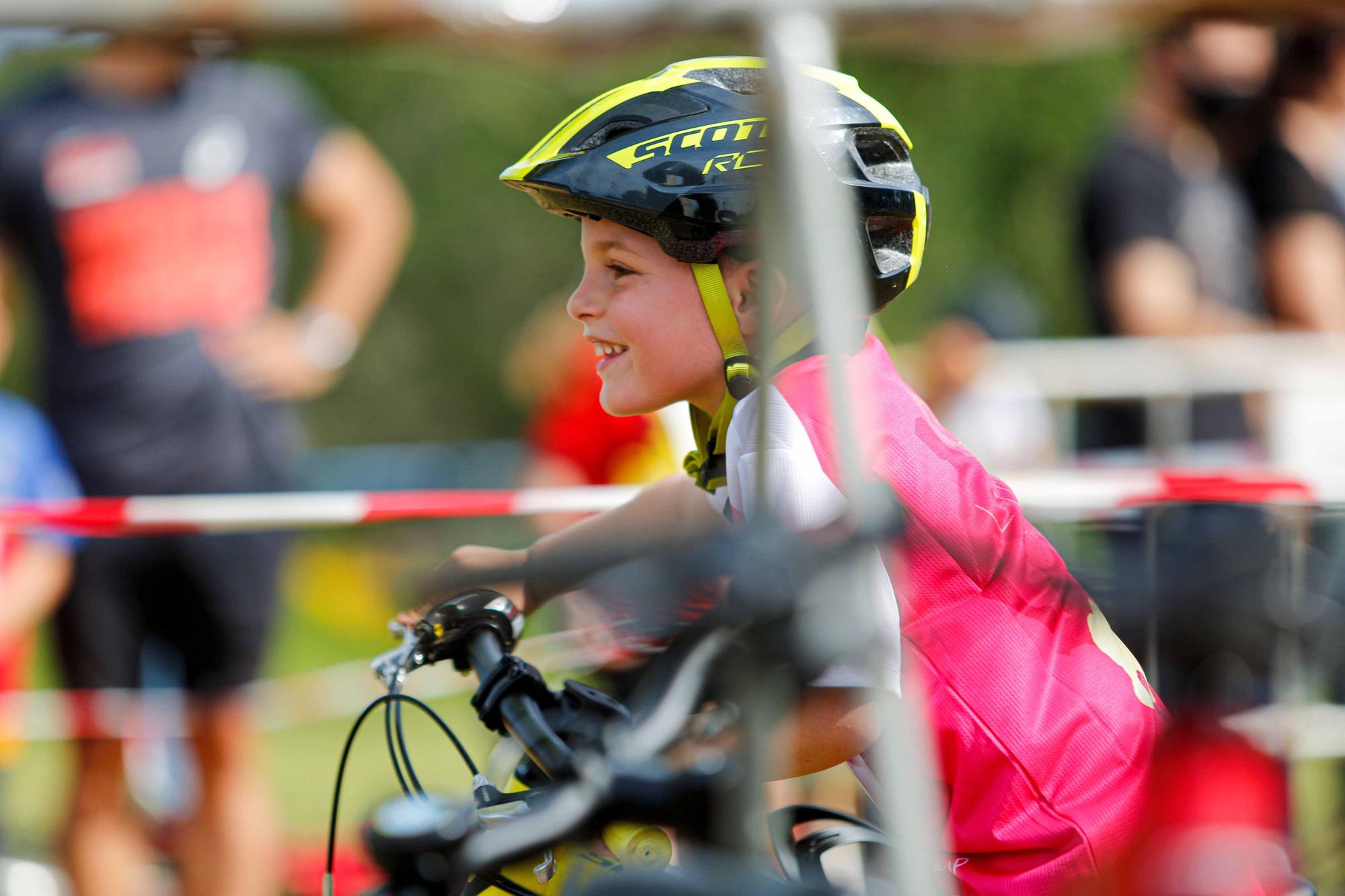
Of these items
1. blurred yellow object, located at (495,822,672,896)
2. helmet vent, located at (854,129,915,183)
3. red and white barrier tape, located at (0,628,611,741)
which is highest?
helmet vent, located at (854,129,915,183)

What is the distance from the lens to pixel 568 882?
1.40m

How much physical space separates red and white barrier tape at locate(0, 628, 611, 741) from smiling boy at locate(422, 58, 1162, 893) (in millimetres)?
105

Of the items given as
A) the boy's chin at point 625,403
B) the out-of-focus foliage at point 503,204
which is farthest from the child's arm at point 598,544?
the out-of-focus foliage at point 503,204

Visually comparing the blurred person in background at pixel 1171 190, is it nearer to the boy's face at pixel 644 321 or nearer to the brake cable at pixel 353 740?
the boy's face at pixel 644 321

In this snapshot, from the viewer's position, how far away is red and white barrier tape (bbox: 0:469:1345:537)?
2.68 m

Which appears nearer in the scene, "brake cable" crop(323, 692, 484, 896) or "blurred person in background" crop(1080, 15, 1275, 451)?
"brake cable" crop(323, 692, 484, 896)

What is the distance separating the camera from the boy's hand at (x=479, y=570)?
60.8 inches

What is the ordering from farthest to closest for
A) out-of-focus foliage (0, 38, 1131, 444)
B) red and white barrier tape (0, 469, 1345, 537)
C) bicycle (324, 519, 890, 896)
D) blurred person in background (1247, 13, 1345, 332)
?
out-of-focus foliage (0, 38, 1131, 444) → blurred person in background (1247, 13, 1345, 332) → red and white barrier tape (0, 469, 1345, 537) → bicycle (324, 519, 890, 896)

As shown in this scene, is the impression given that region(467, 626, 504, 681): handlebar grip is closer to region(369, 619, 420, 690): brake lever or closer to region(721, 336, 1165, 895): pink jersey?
region(369, 619, 420, 690): brake lever

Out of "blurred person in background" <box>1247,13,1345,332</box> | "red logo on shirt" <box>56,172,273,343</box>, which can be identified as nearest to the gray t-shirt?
"red logo on shirt" <box>56,172,273,343</box>

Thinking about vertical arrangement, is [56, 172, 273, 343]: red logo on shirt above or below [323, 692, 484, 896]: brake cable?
above

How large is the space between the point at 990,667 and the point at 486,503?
160cm

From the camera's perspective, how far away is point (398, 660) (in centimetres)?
163

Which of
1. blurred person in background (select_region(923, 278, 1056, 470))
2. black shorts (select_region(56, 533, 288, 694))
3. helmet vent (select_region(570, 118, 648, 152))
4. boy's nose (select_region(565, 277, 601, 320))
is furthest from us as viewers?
blurred person in background (select_region(923, 278, 1056, 470))
